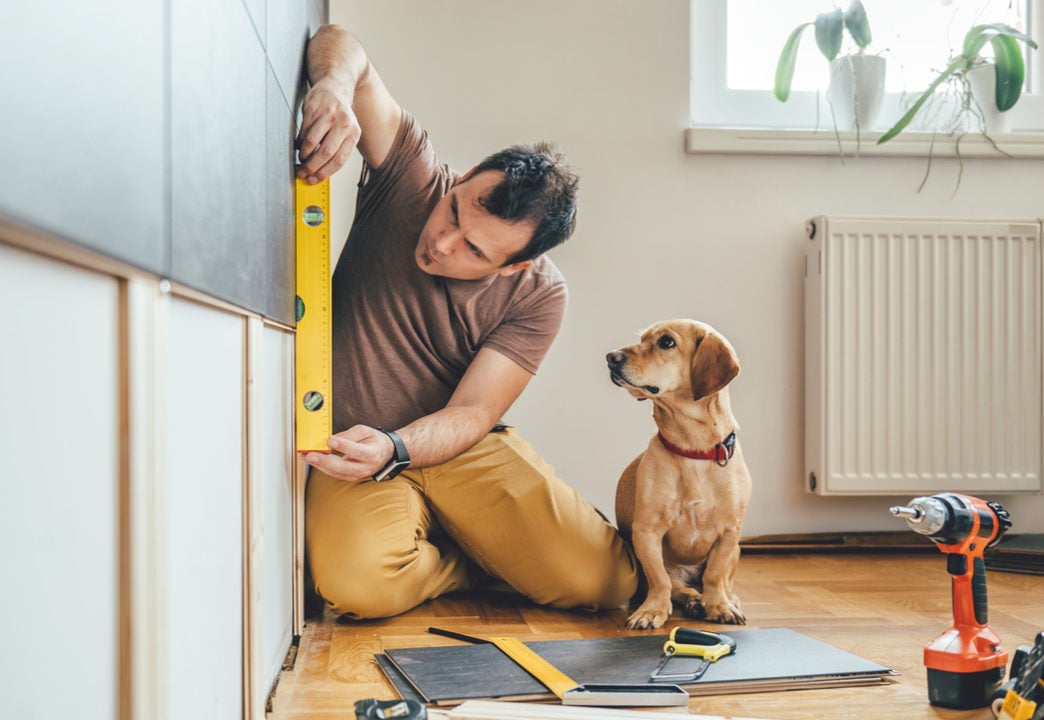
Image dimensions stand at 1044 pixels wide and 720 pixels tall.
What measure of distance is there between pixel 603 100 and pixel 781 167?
0.53m

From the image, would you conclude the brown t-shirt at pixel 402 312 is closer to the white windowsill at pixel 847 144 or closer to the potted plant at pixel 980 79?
the white windowsill at pixel 847 144

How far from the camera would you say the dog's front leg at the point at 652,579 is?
5.50 ft

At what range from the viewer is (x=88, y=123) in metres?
0.46

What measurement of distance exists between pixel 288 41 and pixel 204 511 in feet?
2.56

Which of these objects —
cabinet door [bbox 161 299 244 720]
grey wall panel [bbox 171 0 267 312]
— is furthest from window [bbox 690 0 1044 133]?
cabinet door [bbox 161 299 244 720]

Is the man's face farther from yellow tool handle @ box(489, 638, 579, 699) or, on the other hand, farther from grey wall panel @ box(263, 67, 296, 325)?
yellow tool handle @ box(489, 638, 579, 699)

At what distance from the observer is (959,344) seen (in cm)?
254

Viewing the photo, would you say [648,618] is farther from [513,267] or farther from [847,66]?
[847,66]

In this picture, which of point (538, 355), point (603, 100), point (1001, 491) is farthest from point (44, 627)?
point (1001, 491)

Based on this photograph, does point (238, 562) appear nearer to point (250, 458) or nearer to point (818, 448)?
point (250, 458)

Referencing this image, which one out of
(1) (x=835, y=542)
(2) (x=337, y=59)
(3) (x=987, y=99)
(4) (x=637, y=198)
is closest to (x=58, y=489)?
(2) (x=337, y=59)

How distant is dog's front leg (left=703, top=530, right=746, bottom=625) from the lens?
1.74 metres

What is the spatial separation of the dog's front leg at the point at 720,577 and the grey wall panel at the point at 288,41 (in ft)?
3.62

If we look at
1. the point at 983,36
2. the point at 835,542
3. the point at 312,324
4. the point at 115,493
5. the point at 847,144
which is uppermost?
the point at 983,36
